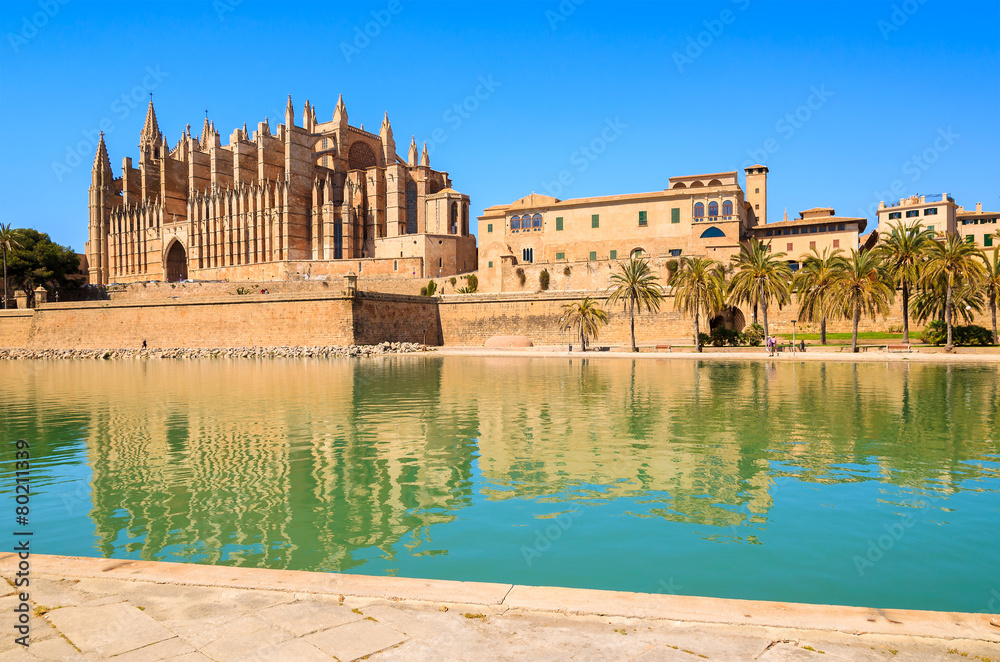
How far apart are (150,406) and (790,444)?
55.7ft

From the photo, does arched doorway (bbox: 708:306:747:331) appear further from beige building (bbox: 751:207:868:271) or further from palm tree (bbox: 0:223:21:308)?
palm tree (bbox: 0:223:21:308)

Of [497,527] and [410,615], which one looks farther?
[497,527]

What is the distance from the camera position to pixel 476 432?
14.2 metres

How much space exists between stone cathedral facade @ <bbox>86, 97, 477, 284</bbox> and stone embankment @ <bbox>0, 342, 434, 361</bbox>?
17.9m

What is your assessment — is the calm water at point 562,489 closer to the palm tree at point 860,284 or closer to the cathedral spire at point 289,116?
the palm tree at point 860,284

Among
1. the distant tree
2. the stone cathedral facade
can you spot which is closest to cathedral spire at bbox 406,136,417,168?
the stone cathedral facade

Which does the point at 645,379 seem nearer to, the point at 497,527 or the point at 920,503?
the point at 920,503

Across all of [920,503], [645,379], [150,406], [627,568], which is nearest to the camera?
[627,568]

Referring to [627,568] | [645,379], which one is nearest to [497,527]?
[627,568]

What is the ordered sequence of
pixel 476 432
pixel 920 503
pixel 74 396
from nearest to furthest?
pixel 920 503
pixel 476 432
pixel 74 396

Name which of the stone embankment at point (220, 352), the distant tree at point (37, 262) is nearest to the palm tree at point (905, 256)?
the stone embankment at point (220, 352)

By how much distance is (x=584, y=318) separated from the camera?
4419 centimetres

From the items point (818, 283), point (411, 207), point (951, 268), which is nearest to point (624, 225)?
point (818, 283)

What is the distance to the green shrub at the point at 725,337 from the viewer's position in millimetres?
44531
